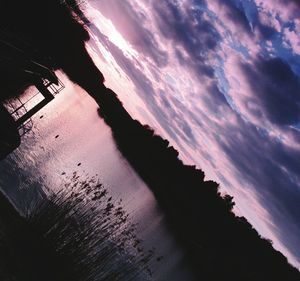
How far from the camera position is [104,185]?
3322cm

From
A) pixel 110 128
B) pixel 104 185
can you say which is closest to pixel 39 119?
pixel 104 185

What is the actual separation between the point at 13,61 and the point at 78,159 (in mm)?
16675

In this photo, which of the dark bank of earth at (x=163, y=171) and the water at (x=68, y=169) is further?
the dark bank of earth at (x=163, y=171)

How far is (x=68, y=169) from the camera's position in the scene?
27219 mm

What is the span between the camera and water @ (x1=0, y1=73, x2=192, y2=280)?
19.9m

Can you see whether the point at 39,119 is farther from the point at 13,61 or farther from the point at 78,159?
the point at 13,61

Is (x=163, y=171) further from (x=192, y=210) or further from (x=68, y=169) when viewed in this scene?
(x=68, y=169)

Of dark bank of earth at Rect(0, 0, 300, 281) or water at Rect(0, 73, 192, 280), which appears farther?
dark bank of earth at Rect(0, 0, 300, 281)

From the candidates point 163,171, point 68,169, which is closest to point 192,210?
point 163,171

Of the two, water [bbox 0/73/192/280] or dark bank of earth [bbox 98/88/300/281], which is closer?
water [bbox 0/73/192/280]

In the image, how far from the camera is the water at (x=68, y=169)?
65.3ft

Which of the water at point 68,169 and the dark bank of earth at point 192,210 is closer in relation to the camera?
the water at point 68,169

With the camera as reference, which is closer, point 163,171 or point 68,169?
point 68,169

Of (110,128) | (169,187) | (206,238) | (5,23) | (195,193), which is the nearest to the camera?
(5,23)
